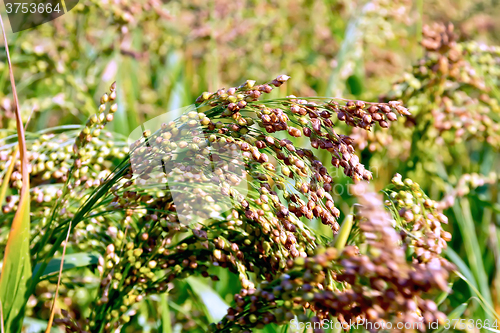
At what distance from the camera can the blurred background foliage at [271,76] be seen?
1580 mm

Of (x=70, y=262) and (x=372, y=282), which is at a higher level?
(x=372, y=282)

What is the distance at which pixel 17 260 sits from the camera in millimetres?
781

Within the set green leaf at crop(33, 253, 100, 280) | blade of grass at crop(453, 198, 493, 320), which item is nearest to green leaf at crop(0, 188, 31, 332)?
green leaf at crop(33, 253, 100, 280)

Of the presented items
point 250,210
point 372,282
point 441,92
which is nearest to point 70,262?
point 250,210

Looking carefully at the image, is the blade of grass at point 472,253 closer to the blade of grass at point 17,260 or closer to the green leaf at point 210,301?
the green leaf at point 210,301

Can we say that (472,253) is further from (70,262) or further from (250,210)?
(70,262)

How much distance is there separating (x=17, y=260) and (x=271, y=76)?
1.94 meters

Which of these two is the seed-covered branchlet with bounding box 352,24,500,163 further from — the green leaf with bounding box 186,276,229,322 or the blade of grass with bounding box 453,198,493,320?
the green leaf with bounding box 186,276,229,322

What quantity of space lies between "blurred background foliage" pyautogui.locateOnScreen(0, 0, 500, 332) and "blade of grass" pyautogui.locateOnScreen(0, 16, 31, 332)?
22cm

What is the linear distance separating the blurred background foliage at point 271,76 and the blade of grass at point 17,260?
0.22m

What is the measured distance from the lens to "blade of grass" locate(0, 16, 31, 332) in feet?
2.51

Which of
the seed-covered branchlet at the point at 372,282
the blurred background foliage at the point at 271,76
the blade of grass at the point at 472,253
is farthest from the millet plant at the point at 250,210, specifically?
the blade of grass at the point at 472,253

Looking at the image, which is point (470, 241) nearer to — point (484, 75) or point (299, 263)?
point (484, 75)

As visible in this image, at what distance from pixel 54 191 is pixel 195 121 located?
1.83 ft
